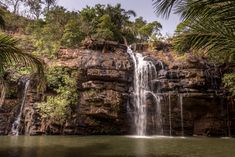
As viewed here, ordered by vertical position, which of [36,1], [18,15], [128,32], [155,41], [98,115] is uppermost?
[36,1]

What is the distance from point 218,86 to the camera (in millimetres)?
19516

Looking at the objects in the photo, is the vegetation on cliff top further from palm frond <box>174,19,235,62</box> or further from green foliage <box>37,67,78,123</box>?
green foliage <box>37,67,78,123</box>

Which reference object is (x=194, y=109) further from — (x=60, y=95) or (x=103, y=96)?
(x=60, y=95)

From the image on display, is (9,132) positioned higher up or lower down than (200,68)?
lower down

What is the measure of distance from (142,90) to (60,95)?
5642mm

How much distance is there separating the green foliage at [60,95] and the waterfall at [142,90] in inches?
167

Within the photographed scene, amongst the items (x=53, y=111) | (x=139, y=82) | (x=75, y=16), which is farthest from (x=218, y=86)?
(x=75, y=16)

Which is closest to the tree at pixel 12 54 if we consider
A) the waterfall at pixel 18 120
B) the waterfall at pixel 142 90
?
the waterfall at pixel 18 120

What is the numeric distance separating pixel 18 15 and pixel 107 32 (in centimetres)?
1828

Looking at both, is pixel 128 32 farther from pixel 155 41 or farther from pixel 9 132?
pixel 9 132

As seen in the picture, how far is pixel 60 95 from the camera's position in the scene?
18.2 metres

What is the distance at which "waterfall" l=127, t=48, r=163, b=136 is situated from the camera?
1847 cm

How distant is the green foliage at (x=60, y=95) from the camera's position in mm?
17228

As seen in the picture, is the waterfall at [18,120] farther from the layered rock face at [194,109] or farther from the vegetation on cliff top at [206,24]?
the vegetation on cliff top at [206,24]
